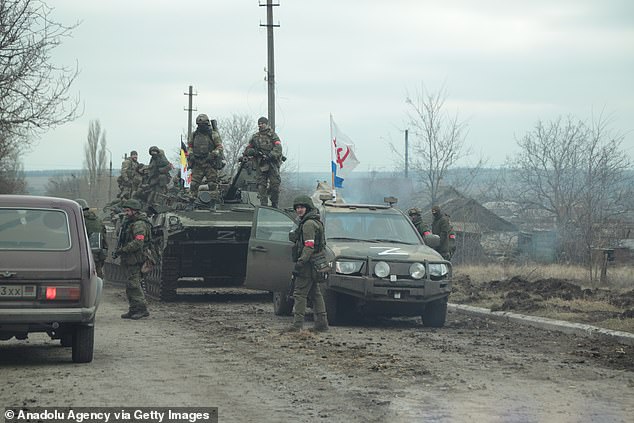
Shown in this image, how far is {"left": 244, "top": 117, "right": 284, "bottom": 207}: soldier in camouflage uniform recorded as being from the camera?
1878cm

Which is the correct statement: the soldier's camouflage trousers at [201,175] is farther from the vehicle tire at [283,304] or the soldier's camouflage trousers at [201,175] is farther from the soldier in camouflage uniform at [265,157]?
the vehicle tire at [283,304]

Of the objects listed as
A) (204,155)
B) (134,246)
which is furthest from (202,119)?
(134,246)

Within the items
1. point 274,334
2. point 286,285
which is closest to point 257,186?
point 286,285

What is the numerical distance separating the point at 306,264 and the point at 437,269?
1.84m

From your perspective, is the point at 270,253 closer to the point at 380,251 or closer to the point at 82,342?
the point at 380,251

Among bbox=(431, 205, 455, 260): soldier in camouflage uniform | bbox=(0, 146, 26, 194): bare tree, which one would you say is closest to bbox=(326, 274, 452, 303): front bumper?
bbox=(431, 205, 455, 260): soldier in camouflage uniform

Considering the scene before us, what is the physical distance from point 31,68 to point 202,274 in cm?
465

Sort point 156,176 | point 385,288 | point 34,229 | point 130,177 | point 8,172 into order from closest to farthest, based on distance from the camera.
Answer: point 34,229
point 385,288
point 156,176
point 130,177
point 8,172

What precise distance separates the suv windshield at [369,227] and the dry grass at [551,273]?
6973 millimetres

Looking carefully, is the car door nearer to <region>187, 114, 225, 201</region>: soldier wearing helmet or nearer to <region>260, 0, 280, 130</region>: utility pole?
<region>187, 114, 225, 201</region>: soldier wearing helmet

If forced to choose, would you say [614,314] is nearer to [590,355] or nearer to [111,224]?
[590,355]

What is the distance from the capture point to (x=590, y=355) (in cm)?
1078

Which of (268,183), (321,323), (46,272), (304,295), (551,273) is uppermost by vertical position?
(268,183)

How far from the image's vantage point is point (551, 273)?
77.9 feet
